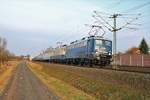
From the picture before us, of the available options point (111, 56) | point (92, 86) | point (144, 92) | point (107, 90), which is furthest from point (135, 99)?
point (111, 56)

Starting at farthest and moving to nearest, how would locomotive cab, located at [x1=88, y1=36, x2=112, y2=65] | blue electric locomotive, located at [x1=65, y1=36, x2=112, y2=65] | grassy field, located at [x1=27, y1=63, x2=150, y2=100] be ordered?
blue electric locomotive, located at [x1=65, y1=36, x2=112, y2=65]
locomotive cab, located at [x1=88, y1=36, x2=112, y2=65]
grassy field, located at [x1=27, y1=63, x2=150, y2=100]

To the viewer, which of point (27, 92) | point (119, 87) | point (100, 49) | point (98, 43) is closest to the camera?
point (119, 87)

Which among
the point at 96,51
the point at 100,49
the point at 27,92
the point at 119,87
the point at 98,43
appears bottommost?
the point at 27,92

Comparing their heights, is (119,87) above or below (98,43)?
below

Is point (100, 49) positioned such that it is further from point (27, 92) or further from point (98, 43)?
point (27, 92)

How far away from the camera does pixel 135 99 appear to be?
57.5 ft

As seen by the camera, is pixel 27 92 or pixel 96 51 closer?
pixel 27 92

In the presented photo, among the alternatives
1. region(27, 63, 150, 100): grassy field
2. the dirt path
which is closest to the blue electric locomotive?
the dirt path

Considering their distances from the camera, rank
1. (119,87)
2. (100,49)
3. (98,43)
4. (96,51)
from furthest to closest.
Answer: (98,43)
(100,49)
(96,51)
(119,87)

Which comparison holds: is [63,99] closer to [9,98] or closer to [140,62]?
[9,98]

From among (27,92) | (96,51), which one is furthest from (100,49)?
(27,92)

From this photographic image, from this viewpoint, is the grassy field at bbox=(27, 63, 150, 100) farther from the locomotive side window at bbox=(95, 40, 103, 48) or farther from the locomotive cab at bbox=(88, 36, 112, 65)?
the locomotive side window at bbox=(95, 40, 103, 48)

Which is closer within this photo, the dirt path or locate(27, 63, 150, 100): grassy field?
locate(27, 63, 150, 100): grassy field

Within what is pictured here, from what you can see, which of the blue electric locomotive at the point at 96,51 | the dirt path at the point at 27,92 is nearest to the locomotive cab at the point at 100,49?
the blue electric locomotive at the point at 96,51
